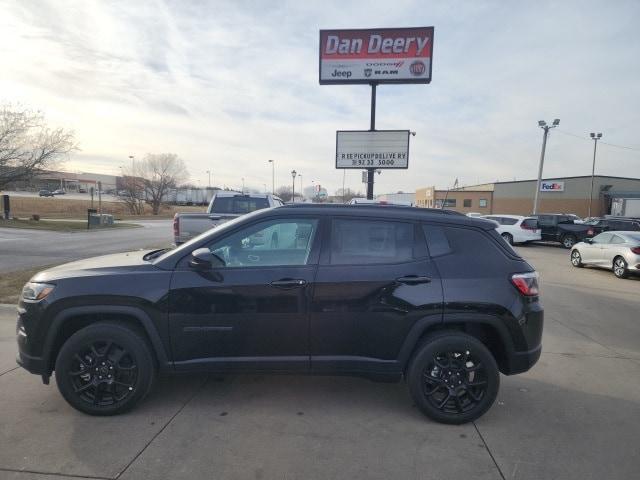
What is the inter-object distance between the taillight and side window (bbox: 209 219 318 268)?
1707 millimetres

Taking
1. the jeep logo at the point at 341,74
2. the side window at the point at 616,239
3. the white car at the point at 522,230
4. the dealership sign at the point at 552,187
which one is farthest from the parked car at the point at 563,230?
the dealership sign at the point at 552,187

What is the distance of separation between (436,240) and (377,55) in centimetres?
1063

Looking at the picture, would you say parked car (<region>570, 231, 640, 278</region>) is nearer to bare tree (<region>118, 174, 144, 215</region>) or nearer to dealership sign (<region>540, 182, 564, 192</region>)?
dealership sign (<region>540, 182, 564, 192</region>)

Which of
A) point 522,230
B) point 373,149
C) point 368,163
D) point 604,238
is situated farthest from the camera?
point 522,230

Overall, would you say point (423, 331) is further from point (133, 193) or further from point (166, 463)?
point (133, 193)

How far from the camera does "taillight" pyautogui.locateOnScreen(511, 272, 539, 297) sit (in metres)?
3.39

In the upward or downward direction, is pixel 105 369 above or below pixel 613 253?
below

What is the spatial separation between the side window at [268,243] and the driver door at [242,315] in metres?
0.04

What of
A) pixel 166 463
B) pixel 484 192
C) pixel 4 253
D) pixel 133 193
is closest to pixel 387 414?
pixel 166 463

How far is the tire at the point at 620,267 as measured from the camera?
11375 millimetres

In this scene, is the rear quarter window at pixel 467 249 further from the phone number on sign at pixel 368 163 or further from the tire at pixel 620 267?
the tire at pixel 620 267

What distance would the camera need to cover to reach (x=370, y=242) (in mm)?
3447

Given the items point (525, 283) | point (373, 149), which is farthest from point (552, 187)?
point (525, 283)

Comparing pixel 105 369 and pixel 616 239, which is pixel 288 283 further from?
pixel 616 239
